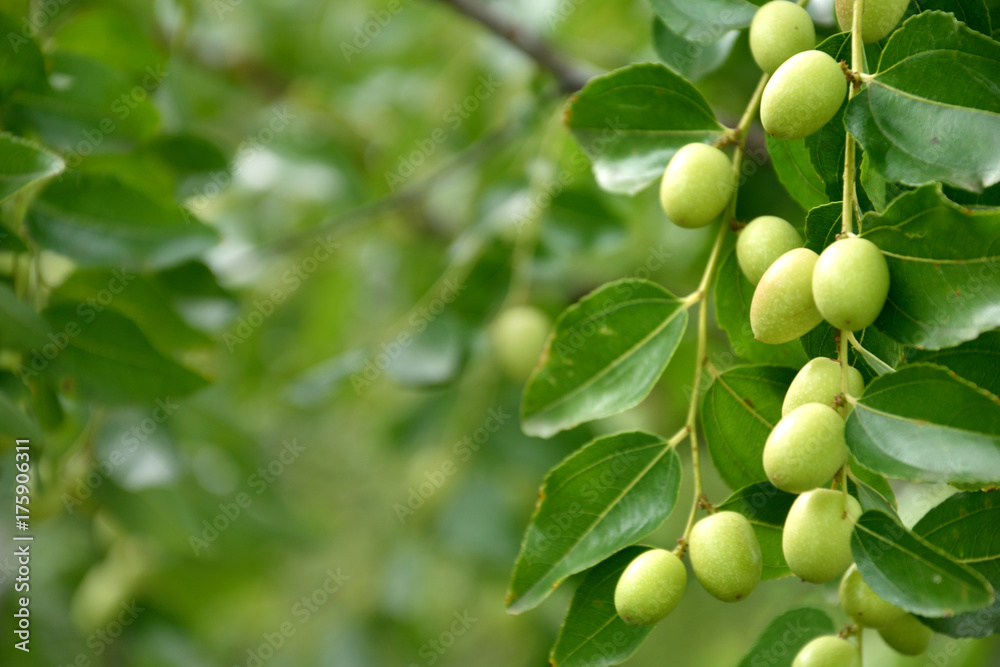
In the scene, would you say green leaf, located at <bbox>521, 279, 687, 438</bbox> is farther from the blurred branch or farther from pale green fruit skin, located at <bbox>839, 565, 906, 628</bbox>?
the blurred branch

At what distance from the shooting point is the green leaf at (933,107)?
0.48m

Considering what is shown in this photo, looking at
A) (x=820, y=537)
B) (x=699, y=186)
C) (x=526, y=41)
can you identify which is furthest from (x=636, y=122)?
(x=526, y=41)

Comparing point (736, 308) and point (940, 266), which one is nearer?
point (940, 266)

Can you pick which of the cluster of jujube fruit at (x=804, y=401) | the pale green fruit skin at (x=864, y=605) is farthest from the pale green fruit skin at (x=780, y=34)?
the pale green fruit skin at (x=864, y=605)

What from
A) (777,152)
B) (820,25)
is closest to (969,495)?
(777,152)

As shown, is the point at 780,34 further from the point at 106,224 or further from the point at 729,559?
the point at 106,224

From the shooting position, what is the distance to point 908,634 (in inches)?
21.3

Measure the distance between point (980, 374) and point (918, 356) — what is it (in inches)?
1.3

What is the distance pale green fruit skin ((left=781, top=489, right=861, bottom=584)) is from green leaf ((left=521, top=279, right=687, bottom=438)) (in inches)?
6.7

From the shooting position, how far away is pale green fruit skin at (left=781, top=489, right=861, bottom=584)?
47 cm

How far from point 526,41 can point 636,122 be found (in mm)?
454

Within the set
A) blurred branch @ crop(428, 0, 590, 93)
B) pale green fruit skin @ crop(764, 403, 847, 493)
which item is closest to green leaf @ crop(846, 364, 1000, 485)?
pale green fruit skin @ crop(764, 403, 847, 493)

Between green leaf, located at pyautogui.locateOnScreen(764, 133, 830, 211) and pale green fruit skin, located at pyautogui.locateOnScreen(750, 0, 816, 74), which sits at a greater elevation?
pale green fruit skin, located at pyautogui.locateOnScreen(750, 0, 816, 74)

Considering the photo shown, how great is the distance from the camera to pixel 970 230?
45 centimetres
